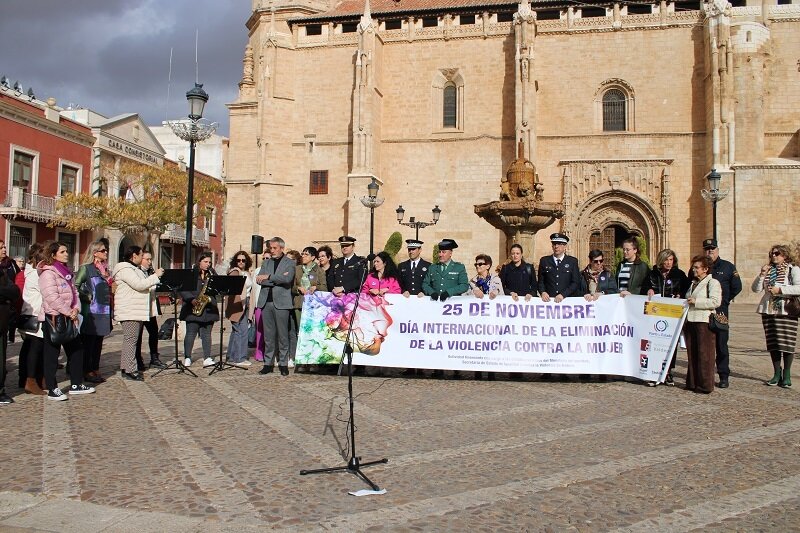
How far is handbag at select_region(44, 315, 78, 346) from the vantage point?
6.92m

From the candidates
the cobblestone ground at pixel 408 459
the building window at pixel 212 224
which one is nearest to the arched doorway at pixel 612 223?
the cobblestone ground at pixel 408 459

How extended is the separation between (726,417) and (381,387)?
3883 millimetres

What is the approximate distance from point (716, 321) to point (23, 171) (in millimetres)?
29907

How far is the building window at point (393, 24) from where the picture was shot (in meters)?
31.6

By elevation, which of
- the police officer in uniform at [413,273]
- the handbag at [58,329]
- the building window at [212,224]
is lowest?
the handbag at [58,329]

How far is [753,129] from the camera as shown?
2653 centimetres

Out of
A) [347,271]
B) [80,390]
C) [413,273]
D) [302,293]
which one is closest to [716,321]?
[413,273]

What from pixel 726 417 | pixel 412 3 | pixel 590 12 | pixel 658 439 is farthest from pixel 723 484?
pixel 412 3

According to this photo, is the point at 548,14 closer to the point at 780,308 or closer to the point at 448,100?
the point at 448,100

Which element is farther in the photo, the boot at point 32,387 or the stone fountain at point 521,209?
the stone fountain at point 521,209

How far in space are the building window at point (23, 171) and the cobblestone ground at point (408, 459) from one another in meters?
24.5

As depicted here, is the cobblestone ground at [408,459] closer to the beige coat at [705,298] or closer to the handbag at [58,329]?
the handbag at [58,329]

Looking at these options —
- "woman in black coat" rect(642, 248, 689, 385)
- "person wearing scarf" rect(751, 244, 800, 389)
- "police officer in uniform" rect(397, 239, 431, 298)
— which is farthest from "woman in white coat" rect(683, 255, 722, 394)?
"police officer in uniform" rect(397, 239, 431, 298)

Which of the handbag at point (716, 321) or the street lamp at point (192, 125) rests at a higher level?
the street lamp at point (192, 125)
